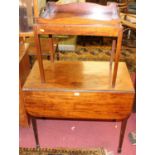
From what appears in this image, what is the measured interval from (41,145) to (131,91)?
917 mm

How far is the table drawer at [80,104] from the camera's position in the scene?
1.58 meters

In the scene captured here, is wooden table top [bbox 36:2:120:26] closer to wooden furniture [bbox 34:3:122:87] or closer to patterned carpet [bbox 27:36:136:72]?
wooden furniture [bbox 34:3:122:87]

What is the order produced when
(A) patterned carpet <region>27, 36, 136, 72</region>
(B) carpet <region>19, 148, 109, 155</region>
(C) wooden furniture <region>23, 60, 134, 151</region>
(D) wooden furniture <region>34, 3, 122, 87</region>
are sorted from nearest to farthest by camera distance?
(D) wooden furniture <region>34, 3, 122, 87</region> → (C) wooden furniture <region>23, 60, 134, 151</region> → (B) carpet <region>19, 148, 109, 155</region> → (A) patterned carpet <region>27, 36, 136, 72</region>

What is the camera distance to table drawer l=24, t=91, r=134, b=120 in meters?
1.58

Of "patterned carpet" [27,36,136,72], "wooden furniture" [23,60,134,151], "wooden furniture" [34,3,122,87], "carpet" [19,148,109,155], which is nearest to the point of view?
"wooden furniture" [34,3,122,87]

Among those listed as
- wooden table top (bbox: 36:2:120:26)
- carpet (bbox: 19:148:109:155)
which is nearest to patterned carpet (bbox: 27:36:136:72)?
carpet (bbox: 19:148:109:155)

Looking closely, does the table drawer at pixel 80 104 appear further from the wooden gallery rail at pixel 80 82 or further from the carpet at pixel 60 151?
the carpet at pixel 60 151

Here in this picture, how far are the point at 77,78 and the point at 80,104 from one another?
0.66 ft

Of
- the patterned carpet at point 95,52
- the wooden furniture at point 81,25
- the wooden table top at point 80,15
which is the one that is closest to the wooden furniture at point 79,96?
the wooden furniture at point 81,25

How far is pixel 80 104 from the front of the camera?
5.32 ft
